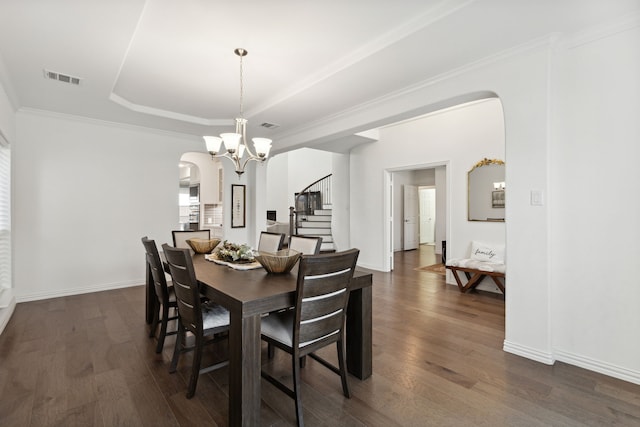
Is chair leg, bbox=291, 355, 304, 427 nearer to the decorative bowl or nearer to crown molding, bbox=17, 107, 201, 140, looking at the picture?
the decorative bowl

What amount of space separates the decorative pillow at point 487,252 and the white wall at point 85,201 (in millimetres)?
4841

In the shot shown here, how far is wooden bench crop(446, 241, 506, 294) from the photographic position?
4250 mm

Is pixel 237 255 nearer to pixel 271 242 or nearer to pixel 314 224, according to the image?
pixel 271 242

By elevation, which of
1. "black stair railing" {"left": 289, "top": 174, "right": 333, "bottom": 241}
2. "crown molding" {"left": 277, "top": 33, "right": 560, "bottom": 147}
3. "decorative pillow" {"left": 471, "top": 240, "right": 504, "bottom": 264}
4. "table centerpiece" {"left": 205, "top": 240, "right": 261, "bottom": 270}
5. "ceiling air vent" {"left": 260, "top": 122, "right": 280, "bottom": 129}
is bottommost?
"decorative pillow" {"left": 471, "top": 240, "right": 504, "bottom": 264}

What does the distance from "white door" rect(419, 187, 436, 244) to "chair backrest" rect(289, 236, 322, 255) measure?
7825 millimetres

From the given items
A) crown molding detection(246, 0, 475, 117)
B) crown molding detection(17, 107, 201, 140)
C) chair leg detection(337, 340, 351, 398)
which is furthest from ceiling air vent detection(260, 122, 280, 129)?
chair leg detection(337, 340, 351, 398)

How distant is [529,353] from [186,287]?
270 cm

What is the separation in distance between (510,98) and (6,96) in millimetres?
5096

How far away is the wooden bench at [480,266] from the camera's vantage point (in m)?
4.25

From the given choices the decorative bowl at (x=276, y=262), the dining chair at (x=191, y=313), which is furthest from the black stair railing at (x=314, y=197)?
the dining chair at (x=191, y=313)

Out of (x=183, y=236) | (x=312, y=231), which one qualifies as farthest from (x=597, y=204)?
(x=312, y=231)

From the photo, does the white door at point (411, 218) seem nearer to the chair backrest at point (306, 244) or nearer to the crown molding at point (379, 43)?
the crown molding at point (379, 43)

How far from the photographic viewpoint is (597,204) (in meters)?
2.39

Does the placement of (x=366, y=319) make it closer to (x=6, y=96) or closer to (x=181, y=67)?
(x=181, y=67)
